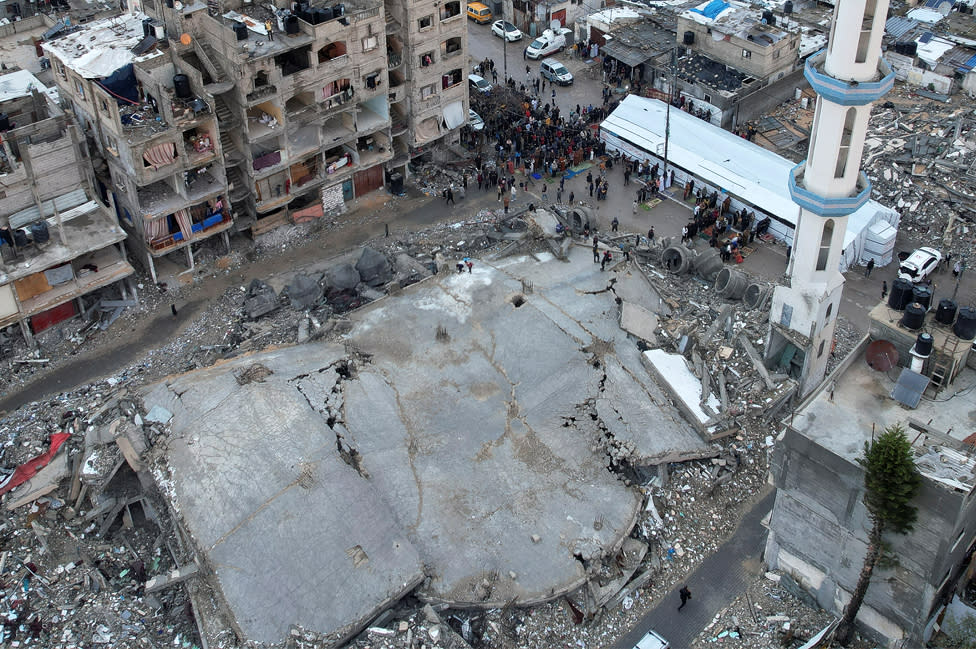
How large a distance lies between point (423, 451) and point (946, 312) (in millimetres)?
20659

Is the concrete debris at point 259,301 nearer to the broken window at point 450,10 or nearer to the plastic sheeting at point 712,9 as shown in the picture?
the broken window at point 450,10

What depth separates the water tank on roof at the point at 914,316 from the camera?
3541 centimetres

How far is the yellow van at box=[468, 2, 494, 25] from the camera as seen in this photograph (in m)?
83.2

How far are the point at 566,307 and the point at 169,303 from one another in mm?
21200

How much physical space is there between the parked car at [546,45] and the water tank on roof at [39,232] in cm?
4149

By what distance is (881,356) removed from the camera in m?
36.0

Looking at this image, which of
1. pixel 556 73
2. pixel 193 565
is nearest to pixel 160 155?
pixel 193 565

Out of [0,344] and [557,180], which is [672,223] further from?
[0,344]

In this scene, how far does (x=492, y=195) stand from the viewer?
202 ft

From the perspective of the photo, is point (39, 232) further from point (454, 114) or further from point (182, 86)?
point (454, 114)

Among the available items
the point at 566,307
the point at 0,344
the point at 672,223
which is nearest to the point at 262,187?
the point at 0,344

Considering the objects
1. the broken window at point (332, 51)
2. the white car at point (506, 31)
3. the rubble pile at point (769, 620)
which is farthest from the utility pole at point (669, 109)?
the rubble pile at point (769, 620)

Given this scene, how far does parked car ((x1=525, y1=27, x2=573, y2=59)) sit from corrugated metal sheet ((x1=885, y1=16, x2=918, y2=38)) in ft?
79.5

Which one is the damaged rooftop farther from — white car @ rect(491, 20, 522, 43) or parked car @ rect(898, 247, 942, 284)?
white car @ rect(491, 20, 522, 43)
